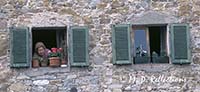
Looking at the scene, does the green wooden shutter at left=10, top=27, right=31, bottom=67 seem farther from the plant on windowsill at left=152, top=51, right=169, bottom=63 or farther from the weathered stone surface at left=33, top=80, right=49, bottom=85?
the plant on windowsill at left=152, top=51, right=169, bottom=63

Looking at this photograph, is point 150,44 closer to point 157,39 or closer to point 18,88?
point 157,39

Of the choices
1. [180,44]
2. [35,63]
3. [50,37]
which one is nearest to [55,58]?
[35,63]

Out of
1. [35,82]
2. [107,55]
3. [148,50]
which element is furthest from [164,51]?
[35,82]

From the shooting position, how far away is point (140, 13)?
45.8ft

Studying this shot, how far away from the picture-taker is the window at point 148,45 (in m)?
13.7

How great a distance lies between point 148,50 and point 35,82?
2.78 m

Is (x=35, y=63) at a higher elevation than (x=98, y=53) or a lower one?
lower

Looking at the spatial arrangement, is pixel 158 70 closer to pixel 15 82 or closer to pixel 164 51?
pixel 164 51

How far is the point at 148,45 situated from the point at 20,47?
303 centimetres

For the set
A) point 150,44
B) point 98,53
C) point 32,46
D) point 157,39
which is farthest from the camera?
point 157,39

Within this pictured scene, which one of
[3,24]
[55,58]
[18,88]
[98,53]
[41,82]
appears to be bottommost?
[18,88]

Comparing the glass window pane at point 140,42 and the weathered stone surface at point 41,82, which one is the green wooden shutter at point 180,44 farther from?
the weathered stone surface at point 41,82

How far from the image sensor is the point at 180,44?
1373 cm

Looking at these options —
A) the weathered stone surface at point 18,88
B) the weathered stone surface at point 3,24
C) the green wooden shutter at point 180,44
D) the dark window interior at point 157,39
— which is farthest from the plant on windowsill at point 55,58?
the green wooden shutter at point 180,44
